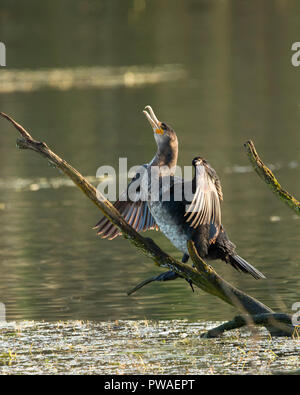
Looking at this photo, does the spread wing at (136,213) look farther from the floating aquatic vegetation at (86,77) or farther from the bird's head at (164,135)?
the floating aquatic vegetation at (86,77)

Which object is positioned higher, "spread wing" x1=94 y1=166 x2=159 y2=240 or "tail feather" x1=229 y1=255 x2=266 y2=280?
"spread wing" x1=94 y1=166 x2=159 y2=240

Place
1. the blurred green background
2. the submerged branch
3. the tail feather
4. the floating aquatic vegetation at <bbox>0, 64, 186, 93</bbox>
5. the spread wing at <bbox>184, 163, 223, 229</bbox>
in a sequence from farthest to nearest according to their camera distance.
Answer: the floating aquatic vegetation at <bbox>0, 64, 186, 93</bbox> → the blurred green background → the tail feather → the spread wing at <bbox>184, 163, 223, 229</bbox> → the submerged branch

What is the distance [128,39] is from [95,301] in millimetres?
36773

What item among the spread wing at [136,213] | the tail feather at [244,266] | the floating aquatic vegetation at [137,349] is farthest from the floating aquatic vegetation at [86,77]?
the tail feather at [244,266]

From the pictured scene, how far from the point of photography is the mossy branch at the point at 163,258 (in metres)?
8.06

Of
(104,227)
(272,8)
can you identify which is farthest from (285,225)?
(272,8)

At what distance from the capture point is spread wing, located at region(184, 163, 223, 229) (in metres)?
7.92

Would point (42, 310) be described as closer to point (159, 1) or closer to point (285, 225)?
point (285, 225)

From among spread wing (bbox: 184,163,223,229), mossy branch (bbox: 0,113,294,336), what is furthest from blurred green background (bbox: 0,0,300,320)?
spread wing (bbox: 184,163,223,229)

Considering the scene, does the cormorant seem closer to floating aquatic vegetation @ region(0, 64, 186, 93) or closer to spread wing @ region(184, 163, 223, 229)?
spread wing @ region(184, 163, 223, 229)

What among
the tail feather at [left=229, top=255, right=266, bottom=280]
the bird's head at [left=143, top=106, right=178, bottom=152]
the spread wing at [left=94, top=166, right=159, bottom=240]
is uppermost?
the bird's head at [left=143, top=106, right=178, bottom=152]

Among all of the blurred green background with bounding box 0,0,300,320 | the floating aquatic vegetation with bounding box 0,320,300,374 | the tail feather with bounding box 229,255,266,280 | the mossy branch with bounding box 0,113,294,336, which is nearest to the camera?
the floating aquatic vegetation with bounding box 0,320,300,374

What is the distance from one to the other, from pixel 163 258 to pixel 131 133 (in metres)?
14.3

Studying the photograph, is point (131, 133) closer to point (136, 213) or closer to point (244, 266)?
point (136, 213)
